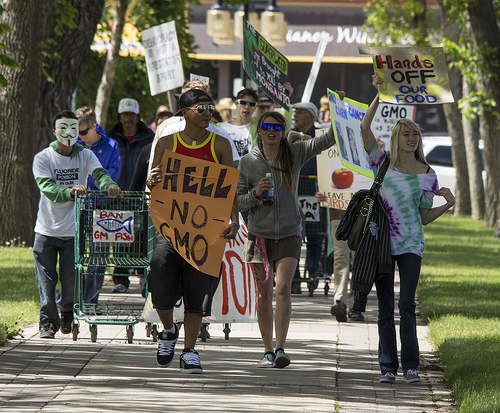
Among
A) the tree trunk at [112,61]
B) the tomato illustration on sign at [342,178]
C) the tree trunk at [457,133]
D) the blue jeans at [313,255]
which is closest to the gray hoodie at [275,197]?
the tomato illustration on sign at [342,178]

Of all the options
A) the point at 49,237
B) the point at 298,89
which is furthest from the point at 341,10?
the point at 49,237

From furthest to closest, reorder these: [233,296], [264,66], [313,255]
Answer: [313,255] < [264,66] < [233,296]

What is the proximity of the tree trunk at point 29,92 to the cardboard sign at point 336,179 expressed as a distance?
16.3 feet

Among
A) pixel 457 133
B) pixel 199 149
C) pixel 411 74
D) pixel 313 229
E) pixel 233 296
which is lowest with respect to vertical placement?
pixel 233 296

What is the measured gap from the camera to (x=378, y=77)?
7988 millimetres

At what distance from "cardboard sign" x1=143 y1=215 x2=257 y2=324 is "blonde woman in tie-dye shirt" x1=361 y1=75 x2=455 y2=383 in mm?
1555

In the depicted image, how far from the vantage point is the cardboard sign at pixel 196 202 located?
24.1 ft

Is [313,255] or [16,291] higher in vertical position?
[313,255]

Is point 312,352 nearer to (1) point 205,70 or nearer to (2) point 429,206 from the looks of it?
(2) point 429,206

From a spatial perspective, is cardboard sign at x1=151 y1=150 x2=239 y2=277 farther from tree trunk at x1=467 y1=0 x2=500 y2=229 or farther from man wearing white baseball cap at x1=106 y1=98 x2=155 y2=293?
tree trunk at x1=467 y1=0 x2=500 y2=229

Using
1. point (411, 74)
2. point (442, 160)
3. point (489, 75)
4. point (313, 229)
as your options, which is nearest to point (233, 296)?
point (411, 74)

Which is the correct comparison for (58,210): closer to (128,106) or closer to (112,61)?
(128,106)

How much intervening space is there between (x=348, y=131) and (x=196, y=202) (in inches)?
75.3

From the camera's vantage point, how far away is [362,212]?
7367 mm
